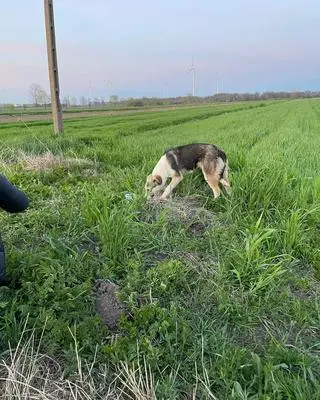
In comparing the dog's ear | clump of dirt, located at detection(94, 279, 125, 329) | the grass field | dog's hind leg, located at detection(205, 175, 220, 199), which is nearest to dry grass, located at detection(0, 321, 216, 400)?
the grass field

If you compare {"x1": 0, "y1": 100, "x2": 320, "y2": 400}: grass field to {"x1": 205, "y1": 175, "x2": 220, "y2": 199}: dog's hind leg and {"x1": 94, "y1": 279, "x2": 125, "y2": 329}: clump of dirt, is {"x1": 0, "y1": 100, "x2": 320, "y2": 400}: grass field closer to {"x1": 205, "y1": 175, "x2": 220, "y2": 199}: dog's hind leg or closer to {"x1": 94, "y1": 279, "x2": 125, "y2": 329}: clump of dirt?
{"x1": 94, "y1": 279, "x2": 125, "y2": 329}: clump of dirt

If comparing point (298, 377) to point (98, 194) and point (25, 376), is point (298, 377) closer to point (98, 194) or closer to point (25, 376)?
point (25, 376)

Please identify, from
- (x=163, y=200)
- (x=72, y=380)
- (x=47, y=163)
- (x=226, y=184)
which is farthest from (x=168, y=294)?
(x=47, y=163)

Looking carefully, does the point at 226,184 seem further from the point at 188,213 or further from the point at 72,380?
the point at 72,380

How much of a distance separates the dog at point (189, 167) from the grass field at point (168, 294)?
0.40 meters

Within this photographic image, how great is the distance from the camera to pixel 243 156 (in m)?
6.76

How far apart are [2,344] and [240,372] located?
5.22 feet

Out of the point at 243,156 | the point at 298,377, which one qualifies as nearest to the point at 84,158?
the point at 243,156

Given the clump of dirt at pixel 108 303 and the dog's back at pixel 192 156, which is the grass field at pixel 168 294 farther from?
the dog's back at pixel 192 156

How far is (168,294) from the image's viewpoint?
2992 mm

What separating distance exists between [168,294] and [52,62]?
8227mm

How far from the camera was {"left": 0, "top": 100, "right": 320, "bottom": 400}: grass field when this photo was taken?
7.43 ft

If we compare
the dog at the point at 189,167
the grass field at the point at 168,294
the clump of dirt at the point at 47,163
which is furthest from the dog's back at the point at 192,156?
the clump of dirt at the point at 47,163

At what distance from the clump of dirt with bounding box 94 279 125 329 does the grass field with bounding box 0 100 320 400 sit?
0.17 feet
